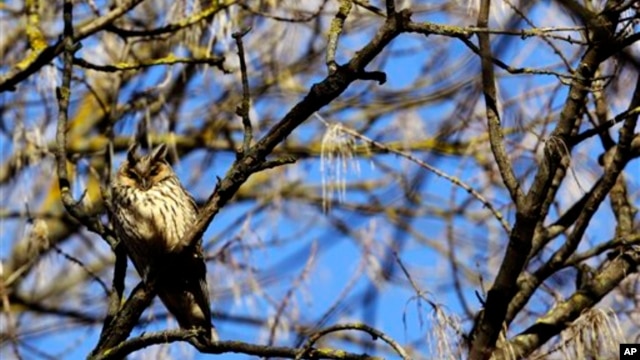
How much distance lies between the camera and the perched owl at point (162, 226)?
4395mm

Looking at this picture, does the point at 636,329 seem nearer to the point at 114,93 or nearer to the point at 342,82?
the point at 342,82

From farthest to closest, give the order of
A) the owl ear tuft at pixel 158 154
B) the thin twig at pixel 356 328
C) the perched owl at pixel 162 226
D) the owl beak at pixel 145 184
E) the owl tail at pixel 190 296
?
the owl ear tuft at pixel 158 154 → the owl beak at pixel 145 184 → the owl tail at pixel 190 296 → the perched owl at pixel 162 226 → the thin twig at pixel 356 328

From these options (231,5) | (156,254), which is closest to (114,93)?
(231,5)

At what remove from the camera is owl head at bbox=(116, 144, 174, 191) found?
4680mm

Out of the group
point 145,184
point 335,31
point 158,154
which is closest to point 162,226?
point 145,184

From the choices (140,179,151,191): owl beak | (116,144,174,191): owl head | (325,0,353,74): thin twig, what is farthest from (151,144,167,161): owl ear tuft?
(325,0,353,74): thin twig

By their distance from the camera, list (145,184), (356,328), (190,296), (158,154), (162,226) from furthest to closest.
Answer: (158,154), (145,184), (190,296), (162,226), (356,328)

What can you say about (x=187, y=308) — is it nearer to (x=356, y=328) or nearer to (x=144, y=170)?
(x=144, y=170)

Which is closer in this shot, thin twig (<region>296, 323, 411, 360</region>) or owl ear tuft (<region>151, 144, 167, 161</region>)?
thin twig (<region>296, 323, 411, 360</region>)

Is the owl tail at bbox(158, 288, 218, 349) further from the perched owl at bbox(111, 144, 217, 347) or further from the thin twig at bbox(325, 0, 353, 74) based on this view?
the thin twig at bbox(325, 0, 353, 74)

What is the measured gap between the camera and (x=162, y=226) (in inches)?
174

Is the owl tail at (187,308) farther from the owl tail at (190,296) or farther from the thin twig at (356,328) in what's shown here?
the thin twig at (356,328)

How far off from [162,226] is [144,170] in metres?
0.36

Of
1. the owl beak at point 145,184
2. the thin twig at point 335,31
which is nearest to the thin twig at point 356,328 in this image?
the thin twig at point 335,31
